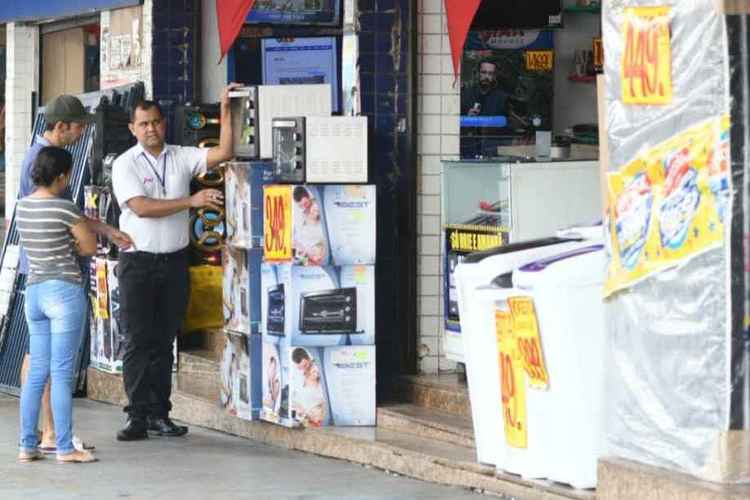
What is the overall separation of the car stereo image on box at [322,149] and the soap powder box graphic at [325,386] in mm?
953

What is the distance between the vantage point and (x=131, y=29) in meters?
13.2

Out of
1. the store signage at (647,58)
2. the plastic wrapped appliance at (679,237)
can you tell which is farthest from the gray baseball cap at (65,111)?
the store signage at (647,58)

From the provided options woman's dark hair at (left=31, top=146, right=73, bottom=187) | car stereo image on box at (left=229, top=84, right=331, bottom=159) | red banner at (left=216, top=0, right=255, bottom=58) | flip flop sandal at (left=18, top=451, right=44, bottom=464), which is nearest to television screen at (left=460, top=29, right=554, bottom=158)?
car stereo image on box at (left=229, top=84, right=331, bottom=159)

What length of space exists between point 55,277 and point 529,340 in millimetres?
2933

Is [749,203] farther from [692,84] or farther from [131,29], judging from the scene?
[131,29]

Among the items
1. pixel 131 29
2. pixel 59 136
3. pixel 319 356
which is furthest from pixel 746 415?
pixel 131 29

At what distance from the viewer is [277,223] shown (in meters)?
10.3

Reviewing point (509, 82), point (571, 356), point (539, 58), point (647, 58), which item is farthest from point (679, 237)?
point (539, 58)

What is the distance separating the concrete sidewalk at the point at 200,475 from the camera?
9047 mm

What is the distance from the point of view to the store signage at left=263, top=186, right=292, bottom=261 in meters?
10.2

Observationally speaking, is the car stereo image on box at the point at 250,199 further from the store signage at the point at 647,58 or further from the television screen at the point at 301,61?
the store signage at the point at 647,58

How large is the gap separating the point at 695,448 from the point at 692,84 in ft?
4.62

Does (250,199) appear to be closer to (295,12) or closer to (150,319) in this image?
(150,319)

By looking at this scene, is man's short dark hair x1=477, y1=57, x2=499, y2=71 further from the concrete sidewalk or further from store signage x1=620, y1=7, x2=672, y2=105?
store signage x1=620, y1=7, x2=672, y2=105
